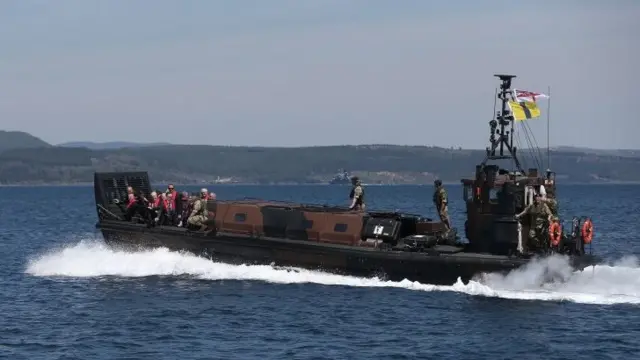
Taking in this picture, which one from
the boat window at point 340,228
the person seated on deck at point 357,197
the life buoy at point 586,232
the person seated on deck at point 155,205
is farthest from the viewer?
the person seated on deck at point 155,205

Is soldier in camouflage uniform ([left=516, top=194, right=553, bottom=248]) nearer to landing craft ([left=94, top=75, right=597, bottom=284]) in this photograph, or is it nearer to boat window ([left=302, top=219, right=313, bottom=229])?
landing craft ([left=94, top=75, right=597, bottom=284])

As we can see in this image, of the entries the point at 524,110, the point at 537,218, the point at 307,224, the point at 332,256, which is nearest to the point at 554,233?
the point at 537,218

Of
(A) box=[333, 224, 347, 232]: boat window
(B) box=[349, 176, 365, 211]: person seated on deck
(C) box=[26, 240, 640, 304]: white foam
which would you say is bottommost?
(C) box=[26, 240, 640, 304]: white foam

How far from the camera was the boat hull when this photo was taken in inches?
1320

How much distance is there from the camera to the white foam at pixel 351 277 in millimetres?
33031

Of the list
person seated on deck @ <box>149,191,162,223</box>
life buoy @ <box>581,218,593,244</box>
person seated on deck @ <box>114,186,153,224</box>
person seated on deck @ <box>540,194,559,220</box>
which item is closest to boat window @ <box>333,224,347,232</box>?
person seated on deck @ <box>540,194,559,220</box>

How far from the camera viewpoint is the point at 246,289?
35719 mm

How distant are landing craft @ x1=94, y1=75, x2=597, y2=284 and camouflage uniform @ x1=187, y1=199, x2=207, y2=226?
29cm

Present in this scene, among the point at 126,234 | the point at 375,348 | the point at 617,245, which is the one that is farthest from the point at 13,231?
the point at 375,348

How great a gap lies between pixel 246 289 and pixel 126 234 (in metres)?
7.37

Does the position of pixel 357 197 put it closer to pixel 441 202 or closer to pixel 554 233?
pixel 441 202

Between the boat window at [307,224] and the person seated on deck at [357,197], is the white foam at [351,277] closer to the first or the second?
the boat window at [307,224]

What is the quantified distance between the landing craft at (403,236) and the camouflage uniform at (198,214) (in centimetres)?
29

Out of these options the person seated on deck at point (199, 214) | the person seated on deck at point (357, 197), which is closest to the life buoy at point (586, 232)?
the person seated on deck at point (357, 197)
